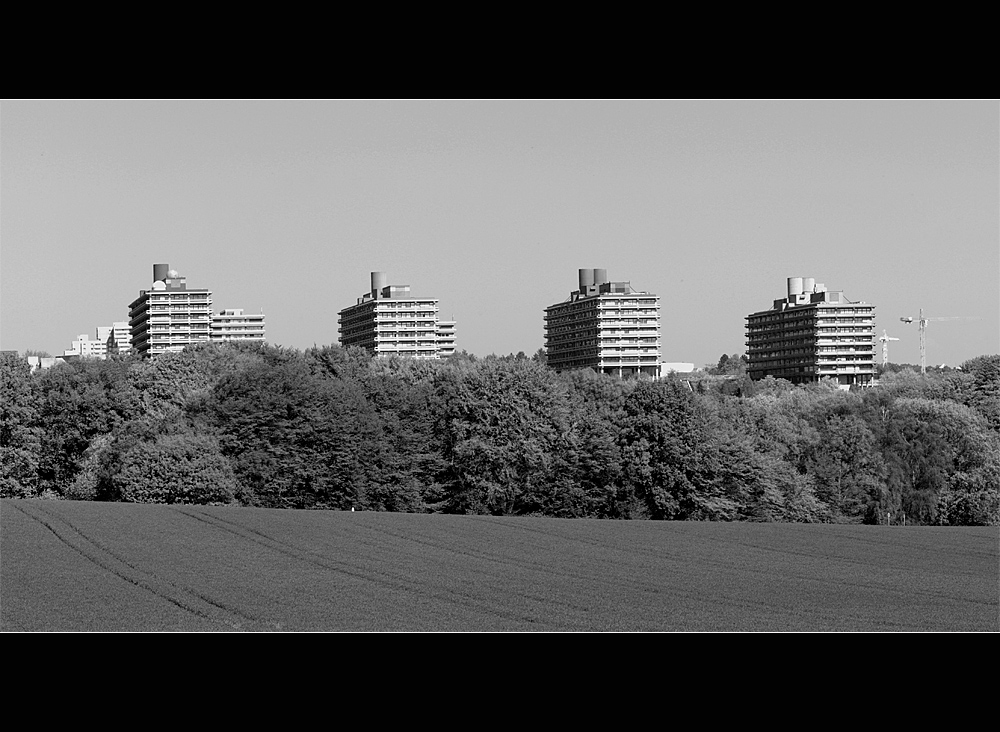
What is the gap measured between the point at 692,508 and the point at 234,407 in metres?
14.2

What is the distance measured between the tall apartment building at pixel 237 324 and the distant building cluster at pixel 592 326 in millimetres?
87

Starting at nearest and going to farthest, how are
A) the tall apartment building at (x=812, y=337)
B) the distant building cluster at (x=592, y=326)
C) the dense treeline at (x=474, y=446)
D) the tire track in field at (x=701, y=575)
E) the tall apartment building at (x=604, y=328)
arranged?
the tire track in field at (x=701, y=575)
the dense treeline at (x=474, y=446)
the tall apartment building at (x=604, y=328)
the tall apartment building at (x=812, y=337)
the distant building cluster at (x=592, y=326)

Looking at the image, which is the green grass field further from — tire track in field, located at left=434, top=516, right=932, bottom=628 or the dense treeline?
the dense treeline

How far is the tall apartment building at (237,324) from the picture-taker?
67.8 meters

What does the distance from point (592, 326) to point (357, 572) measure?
48.3 meters

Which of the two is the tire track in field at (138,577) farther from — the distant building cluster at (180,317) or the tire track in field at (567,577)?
the distant building cluster at (180,317)

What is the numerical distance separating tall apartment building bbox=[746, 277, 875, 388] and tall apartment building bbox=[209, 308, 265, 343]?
2867 cm

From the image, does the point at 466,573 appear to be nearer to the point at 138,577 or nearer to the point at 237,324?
the point at 138,577

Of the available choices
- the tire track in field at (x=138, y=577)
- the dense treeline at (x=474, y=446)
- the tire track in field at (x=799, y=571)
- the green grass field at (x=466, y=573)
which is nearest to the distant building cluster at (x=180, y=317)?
the dense treeline at (x=474, y=446)

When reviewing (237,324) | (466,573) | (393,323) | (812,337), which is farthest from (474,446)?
(812,337)

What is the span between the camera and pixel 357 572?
2089cm

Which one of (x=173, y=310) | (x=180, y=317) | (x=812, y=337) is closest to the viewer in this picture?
(x=173, y=310)
